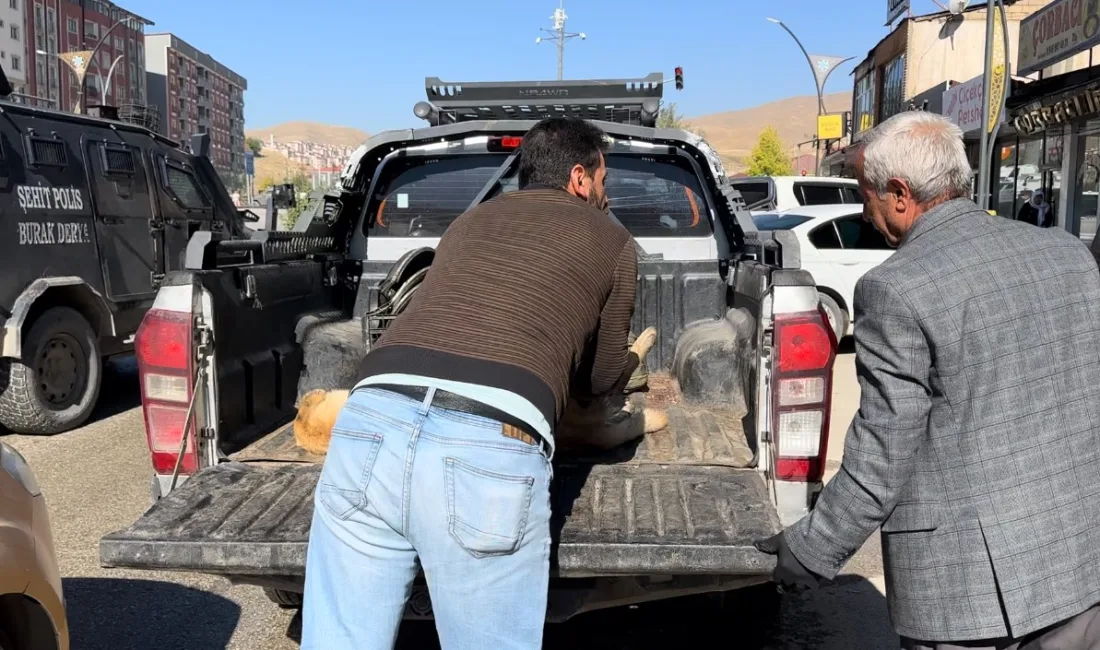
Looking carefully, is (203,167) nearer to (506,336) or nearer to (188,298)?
(188,298)

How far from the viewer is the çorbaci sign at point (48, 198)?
6.80 metres

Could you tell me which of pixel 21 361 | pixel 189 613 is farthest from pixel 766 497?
pixel 21 361

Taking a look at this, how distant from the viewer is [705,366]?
4.33 meters

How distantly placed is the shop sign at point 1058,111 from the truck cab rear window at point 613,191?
12767 mm

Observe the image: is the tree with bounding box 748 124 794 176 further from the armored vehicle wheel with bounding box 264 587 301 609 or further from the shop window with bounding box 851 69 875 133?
the armored vehicle wheel with bounding box 264 587 301 609

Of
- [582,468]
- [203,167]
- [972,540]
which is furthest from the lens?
[203,167]

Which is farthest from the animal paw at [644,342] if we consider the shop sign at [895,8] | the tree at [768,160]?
the tree at [768,160]

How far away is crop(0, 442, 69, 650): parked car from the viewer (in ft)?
8.40

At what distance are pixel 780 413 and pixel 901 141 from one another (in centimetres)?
124

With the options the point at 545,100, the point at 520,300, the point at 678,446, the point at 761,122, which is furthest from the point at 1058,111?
the point at 761,122

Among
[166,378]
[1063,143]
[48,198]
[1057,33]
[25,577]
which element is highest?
[1057,33]

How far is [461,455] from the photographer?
2.07 metres

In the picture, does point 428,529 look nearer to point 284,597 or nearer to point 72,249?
point 284,597

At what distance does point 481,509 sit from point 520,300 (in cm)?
49
